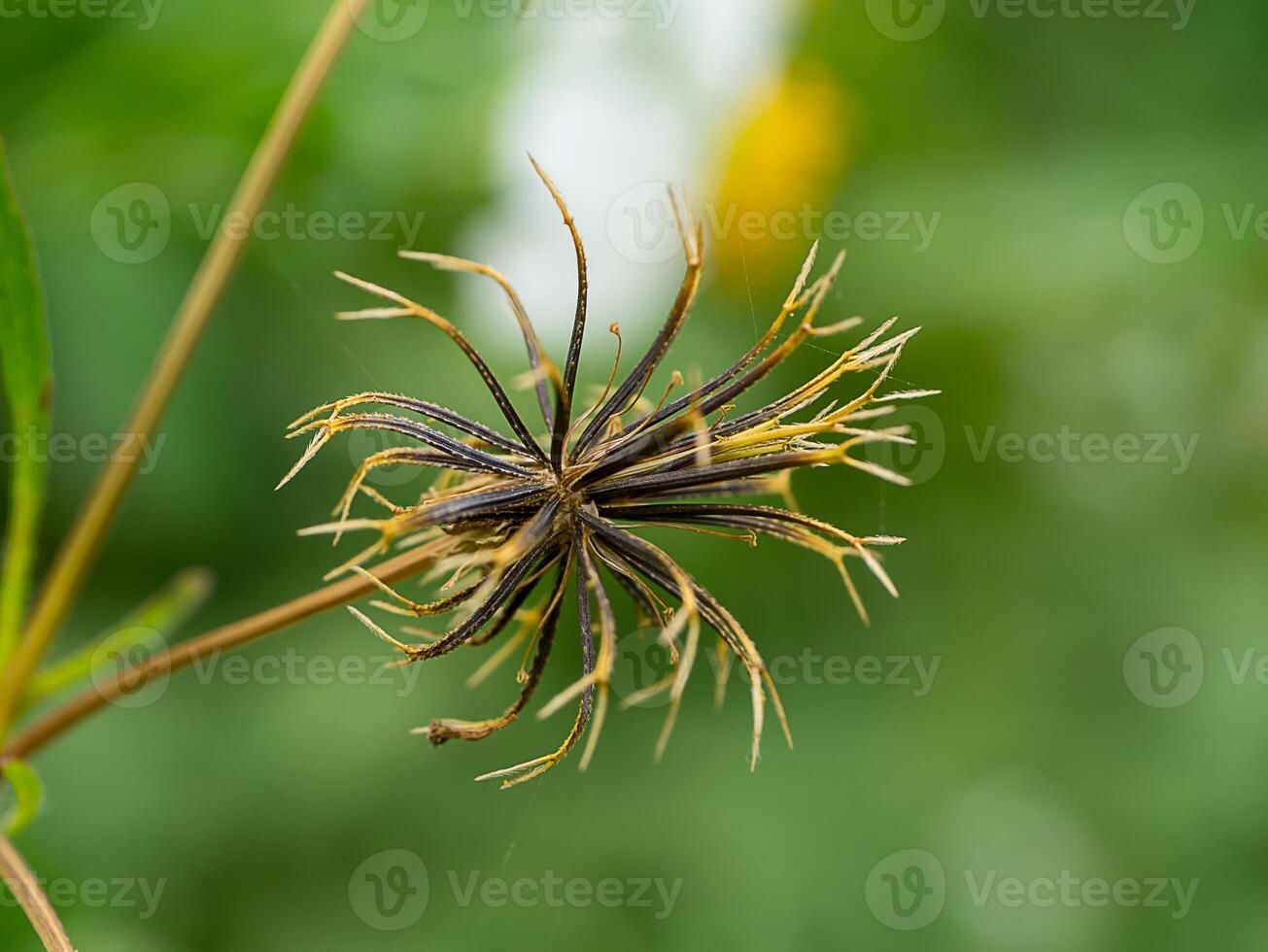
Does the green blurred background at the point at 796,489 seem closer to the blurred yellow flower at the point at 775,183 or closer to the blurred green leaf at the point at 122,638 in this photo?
the blurred yellow flower at the point at 775,183

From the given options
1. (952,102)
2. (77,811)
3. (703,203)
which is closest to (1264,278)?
(952,102)

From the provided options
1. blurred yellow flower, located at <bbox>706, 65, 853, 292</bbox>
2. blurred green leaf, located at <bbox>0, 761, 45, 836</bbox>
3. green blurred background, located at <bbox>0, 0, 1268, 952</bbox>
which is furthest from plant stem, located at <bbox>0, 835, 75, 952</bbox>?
blurred yellow flower, located at <bbox>706, 65, 853, 292</bbox>

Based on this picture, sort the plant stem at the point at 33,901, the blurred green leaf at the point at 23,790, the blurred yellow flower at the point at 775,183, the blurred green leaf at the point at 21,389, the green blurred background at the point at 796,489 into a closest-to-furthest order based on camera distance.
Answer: the plant stem at the point at 33,901 → the blurred green leaf at the point at 23,790 → the blurred green leaf at the point at 21,389 → the green blurred background at the point at 796,489 → the blurred yellow flower at the point at 775,183

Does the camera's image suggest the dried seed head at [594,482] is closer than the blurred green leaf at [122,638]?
Yes

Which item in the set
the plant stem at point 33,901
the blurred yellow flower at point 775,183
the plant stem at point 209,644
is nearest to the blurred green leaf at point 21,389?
the plant stem at point 209,644

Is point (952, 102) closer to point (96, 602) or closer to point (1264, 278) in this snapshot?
point (1264, 278)
